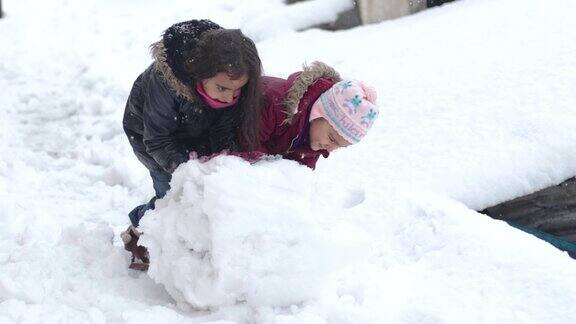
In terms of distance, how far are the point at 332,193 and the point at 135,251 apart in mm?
1052

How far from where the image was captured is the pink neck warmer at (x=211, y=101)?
2.31 metres

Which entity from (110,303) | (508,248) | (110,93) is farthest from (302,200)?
(110,93)

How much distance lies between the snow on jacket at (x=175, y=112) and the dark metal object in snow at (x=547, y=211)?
177 cm

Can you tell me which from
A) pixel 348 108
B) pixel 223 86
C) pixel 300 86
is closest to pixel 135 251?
pixel 223 86

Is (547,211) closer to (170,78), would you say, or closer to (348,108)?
(348,108)

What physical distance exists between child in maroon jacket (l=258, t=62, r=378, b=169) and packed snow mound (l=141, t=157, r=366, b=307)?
0.20 metres

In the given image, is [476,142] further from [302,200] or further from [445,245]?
[302,200]

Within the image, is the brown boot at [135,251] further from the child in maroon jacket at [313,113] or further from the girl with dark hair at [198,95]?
the child in maroon jacket at [313,113]

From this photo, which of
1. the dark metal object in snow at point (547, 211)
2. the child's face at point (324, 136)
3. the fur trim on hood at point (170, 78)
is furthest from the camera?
the dark metal object in snow at point (547, 211)

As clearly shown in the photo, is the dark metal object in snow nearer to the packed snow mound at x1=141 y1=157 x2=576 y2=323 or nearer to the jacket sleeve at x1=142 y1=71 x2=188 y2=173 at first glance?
the packed snow mound at x1=141 y1=157 x2=576 y2=323

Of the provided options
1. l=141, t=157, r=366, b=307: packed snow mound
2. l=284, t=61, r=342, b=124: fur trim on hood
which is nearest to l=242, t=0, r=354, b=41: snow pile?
l=284, t=61, r=342, b=124: fur trim on hood

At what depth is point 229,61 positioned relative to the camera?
2154mm

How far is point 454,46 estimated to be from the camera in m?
4.86

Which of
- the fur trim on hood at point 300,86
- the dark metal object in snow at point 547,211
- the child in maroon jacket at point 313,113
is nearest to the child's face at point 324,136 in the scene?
the child in maroon jacket at point 313,113
